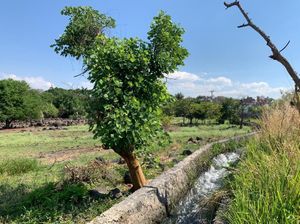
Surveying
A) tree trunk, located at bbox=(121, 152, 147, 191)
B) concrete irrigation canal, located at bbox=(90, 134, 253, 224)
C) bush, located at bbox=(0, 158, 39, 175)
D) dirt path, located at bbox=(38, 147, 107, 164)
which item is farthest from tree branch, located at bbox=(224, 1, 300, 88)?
dirt path, located at bbox=(38, 147, 107, 164)

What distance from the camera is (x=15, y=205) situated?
6863 mm

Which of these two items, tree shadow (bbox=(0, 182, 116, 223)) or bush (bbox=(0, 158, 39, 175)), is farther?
bush (bbox=(0, 158, 39, 175))

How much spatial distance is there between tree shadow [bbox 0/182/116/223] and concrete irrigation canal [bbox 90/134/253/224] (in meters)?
1.01

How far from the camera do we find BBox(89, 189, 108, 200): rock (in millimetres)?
6912

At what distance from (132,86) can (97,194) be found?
219 cm

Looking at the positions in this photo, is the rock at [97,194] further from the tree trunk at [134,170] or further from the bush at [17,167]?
the bush at [17,167]

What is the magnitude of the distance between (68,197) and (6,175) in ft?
12.2

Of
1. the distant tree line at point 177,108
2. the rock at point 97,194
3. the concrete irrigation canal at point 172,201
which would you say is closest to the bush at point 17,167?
the rock at point 97,194

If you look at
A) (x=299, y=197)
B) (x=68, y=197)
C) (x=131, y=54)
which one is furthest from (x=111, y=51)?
(x=299, y=197)

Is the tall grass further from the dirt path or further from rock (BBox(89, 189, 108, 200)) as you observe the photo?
the dirt path

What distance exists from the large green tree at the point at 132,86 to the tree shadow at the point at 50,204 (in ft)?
3.38

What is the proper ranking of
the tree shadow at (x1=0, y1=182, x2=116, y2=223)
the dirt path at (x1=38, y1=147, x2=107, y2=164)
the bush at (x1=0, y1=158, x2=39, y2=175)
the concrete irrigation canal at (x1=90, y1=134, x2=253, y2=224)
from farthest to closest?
1. the dirt path at (x1=38, y1=147, x2=107, y2=164)
2. the bush at (x1=0, y1=158, x2=39, y2=175)
3. the tree shadow at (x1=0, y1=182, x2=116, y2=223)
4. the concrete irrigation canal at (x1=90, y1=134, x2=253, y2=224)

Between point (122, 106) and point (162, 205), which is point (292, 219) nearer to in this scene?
point (162, 205)

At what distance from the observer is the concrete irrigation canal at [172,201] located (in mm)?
4643
